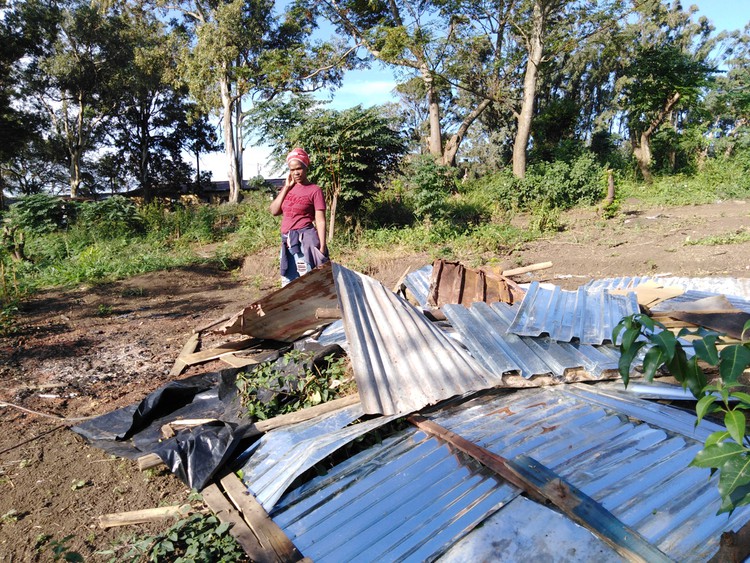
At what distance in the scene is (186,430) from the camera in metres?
2.84

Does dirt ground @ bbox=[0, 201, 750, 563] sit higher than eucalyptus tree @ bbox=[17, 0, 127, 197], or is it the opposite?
eucalyptus tree @ bbox=[17, 0, 127, 197]

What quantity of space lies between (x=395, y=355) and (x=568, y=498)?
4.12 feet

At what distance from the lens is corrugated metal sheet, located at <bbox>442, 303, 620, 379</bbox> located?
111 inches

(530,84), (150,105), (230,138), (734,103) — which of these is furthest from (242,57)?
(734,103)

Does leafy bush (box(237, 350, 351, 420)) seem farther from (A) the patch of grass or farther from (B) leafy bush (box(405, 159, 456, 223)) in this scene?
(B) leafy bush (box(405, 159, 456, 223))

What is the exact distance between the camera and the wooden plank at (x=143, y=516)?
2.46 metres

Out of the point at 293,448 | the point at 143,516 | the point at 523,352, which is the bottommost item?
the point at 143,516

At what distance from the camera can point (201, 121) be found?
2864cm

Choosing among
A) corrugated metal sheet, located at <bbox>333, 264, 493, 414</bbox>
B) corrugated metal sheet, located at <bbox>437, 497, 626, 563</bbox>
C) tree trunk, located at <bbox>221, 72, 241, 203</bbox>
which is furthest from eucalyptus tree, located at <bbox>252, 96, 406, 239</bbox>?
tree trunk, located at <bbox>221, 72, 241, 203</bbox>

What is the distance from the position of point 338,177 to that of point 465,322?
710 centimetres

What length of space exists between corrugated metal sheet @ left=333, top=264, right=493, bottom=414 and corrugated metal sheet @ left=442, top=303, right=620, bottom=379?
0.32 feet

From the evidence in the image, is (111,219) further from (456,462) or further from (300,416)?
(456,462)

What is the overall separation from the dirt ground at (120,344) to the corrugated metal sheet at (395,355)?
4.03ft

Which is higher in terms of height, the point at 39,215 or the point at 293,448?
the point at 39,215
